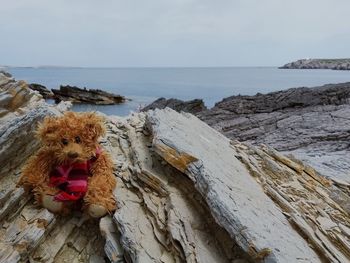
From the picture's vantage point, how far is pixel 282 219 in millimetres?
5070

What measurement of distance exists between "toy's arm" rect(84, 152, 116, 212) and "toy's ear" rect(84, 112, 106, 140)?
0.40 m

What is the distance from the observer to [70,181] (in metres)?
5.05

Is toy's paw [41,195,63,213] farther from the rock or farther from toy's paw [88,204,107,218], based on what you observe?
the rock

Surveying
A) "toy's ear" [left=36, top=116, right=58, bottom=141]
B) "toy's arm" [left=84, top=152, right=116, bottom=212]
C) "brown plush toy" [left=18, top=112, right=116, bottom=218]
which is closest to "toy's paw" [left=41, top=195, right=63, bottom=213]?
"brown plush toy" [left=18, top=112, right=116, bottom=218]

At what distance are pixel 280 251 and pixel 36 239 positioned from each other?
278 cm

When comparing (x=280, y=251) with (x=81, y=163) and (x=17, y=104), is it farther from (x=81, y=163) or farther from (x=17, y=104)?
(x=17, y=104)

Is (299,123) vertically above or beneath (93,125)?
beneath

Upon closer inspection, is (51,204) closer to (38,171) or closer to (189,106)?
(38,171)

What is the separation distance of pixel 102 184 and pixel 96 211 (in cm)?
38

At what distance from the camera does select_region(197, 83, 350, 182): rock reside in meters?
11.1

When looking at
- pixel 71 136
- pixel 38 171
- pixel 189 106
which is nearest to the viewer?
pixel 71 136

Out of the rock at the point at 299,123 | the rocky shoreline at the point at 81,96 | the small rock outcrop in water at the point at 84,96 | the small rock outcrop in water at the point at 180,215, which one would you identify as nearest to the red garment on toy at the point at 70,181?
the small rock outcrop in water at the point at 180,215

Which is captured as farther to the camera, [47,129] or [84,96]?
[84,96]

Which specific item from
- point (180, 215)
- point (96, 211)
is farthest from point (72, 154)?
point (180, 215)
